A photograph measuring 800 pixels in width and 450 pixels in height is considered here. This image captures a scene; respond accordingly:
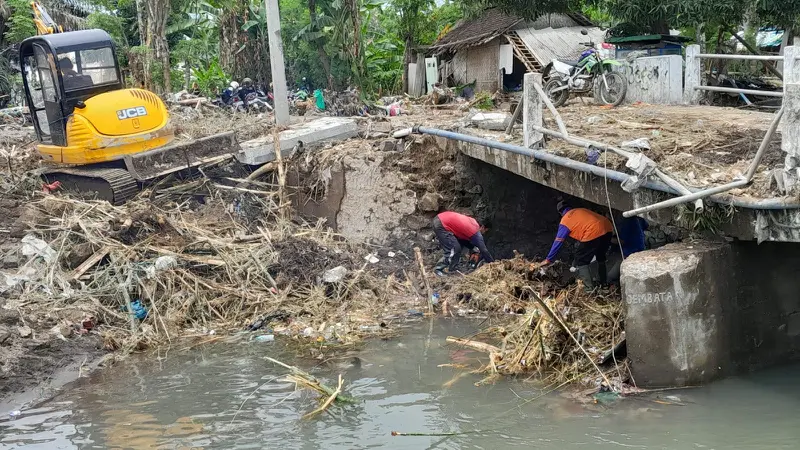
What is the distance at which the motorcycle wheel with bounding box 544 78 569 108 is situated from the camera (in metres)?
14.5

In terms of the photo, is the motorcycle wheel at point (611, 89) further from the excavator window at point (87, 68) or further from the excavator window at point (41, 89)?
the excavator window at point (41, 89)

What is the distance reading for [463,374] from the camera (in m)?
8.19

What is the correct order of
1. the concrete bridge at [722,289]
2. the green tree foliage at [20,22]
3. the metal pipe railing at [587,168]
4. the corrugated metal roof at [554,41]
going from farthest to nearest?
1. the green tree foliage at [20,22]
2. the corrugated metal roof at [554,41]
3. the concrete bridge at [722,289]
4. the metal pipe railing at [587,168]

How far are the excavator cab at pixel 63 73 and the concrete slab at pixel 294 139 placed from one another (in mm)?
2434

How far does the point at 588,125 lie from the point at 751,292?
3735 millimetres

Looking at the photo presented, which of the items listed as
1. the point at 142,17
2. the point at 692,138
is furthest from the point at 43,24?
the point at 692,138

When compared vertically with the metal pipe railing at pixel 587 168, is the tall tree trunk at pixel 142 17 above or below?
above

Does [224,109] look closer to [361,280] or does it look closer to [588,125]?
[361,280]

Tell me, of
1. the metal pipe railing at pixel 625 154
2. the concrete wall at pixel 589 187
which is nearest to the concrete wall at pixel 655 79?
the concrete wall at pixel 589 187

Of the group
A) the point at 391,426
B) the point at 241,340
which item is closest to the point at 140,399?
the point at 241,340

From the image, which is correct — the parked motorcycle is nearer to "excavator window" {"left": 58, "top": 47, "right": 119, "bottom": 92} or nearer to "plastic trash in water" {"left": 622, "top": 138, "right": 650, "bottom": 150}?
"plastic trash in water" {"left": 622, "top": 138, "right": 650, "bottom": 150}

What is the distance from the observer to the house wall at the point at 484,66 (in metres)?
22.8

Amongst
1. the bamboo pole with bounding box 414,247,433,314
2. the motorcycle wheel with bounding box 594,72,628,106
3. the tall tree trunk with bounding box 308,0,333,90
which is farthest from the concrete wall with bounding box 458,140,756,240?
the tall tree trunk with bounding box 308,0,333,90

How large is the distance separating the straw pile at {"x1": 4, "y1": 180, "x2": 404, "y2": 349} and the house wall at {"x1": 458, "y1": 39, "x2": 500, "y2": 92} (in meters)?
12.5
